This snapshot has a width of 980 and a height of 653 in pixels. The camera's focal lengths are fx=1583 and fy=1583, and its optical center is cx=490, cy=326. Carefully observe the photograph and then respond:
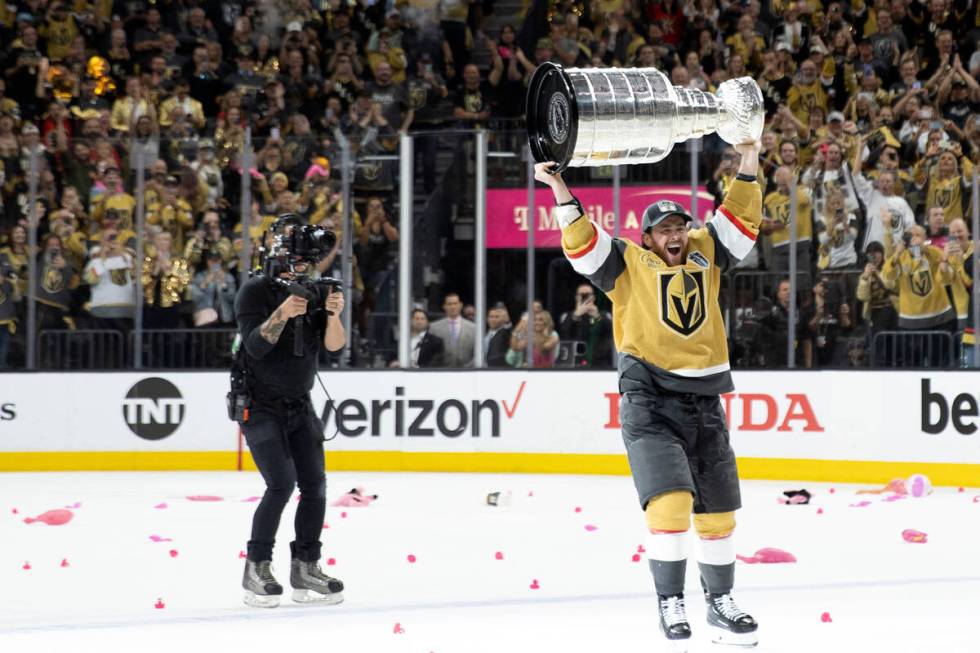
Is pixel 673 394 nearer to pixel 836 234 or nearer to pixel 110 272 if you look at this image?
pixel 836 234

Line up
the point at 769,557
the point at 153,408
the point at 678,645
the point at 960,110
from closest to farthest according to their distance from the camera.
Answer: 1. the point at 678,645
2. the point at 769,557
3. the point at 153,408
4. the point at 960,110

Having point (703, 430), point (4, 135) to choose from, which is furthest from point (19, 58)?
point (703, 430)

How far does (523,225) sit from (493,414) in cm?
156

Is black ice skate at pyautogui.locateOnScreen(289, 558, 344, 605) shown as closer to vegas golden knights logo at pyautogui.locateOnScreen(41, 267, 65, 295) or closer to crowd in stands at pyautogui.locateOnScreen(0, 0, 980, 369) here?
crowd in stands at pyautogui.locateOnScreen(0, 0, 980, 369)

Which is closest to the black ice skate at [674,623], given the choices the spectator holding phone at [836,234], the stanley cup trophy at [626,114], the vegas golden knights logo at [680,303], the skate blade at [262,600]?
the vegas golden knights logo at [680,303]

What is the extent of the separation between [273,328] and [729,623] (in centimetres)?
214

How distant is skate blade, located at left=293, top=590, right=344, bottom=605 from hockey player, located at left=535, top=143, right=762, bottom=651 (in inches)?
61.3

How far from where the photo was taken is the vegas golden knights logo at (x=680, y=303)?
5.54m

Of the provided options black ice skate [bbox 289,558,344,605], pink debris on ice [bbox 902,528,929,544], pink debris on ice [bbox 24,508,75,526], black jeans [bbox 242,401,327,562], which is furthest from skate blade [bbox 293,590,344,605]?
pink debris on ice [bbox 902,528,929,544]

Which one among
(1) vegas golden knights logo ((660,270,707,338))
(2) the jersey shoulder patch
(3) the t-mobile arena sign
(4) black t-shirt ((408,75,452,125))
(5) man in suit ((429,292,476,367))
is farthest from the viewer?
(4) black t-shirt ((408,75,452,125))

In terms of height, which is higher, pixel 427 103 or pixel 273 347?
pixel 427 103

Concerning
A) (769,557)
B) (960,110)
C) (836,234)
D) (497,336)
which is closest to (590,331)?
(497,336)

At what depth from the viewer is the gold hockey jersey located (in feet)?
18.1

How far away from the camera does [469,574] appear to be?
7.40 metres
